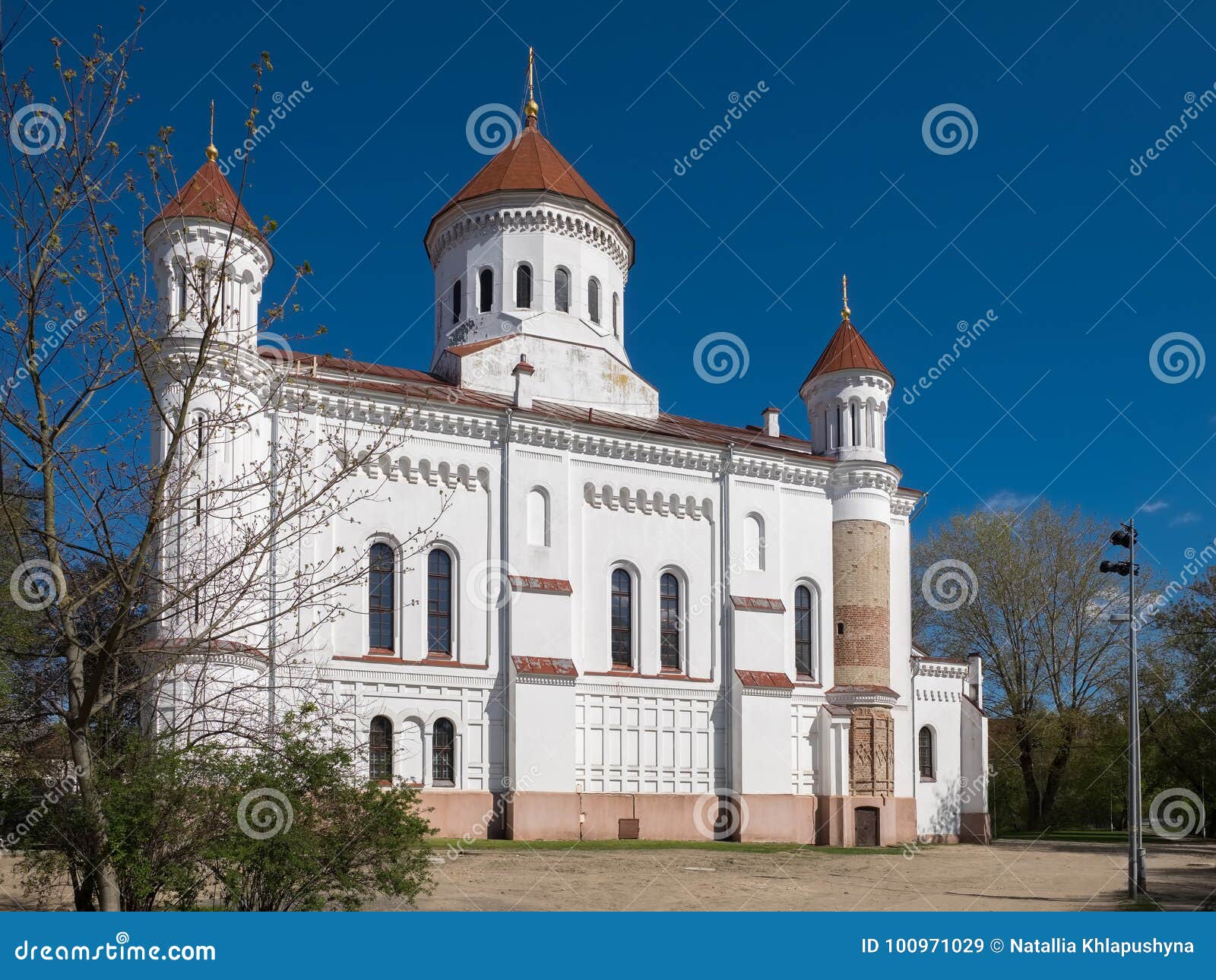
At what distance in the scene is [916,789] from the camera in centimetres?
3984

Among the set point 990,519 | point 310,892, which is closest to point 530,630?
point 310,892

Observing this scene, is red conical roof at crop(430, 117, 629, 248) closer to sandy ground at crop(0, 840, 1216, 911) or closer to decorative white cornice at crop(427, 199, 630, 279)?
decorative white cornice at crop(427, 199, 630, 279)

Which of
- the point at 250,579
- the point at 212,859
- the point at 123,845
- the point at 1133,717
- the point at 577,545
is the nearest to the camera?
the point at 250,579

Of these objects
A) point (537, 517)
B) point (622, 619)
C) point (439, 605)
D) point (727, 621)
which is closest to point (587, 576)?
point (622, 619)

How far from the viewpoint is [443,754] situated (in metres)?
31.9

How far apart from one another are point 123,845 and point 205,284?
6.49 metres

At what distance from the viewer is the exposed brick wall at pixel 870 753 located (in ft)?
122

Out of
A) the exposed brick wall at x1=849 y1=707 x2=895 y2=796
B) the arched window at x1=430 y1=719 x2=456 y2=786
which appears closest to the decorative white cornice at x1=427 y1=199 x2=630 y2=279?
the arched window at x1=430 y1=719 x2=456 y2=786

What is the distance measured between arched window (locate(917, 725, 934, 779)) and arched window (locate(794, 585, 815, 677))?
563 centimetres

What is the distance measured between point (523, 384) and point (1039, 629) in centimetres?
2876

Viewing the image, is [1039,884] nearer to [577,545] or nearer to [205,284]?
[577,545]

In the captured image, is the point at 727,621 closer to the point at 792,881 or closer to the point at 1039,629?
the point at 792,881

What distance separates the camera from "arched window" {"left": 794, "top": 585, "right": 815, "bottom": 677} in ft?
125

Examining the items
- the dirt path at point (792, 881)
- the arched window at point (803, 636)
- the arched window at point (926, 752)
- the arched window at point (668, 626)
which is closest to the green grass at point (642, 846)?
the dirt path at point (792, 881)
